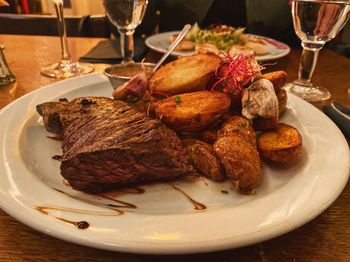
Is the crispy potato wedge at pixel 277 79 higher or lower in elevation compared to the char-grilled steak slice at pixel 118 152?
higher

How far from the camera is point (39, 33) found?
3.40 meters

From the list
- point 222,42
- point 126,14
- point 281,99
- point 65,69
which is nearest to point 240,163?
point 281,99

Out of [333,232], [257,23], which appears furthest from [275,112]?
[257,23]

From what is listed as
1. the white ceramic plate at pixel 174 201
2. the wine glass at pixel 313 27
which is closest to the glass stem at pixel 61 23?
the white ceramic plate at pixel 174 201

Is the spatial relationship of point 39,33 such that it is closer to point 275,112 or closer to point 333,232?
point 275,112

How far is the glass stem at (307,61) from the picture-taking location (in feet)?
4.98

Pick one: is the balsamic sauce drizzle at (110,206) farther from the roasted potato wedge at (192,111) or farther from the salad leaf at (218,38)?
the salad leaf at (218,38)

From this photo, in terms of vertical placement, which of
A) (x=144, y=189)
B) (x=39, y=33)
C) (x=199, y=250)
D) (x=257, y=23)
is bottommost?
(x=39, y=33)

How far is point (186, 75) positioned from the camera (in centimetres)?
104

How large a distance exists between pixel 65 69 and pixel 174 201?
1.30 meters

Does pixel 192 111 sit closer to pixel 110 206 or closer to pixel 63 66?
pixel 110 206

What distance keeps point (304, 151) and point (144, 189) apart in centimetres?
46

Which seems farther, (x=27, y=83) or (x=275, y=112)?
(x=27, y=83)

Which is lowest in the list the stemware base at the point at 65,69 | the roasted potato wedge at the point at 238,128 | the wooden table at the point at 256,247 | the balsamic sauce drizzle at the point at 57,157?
the stemware base at the point at 65,69
